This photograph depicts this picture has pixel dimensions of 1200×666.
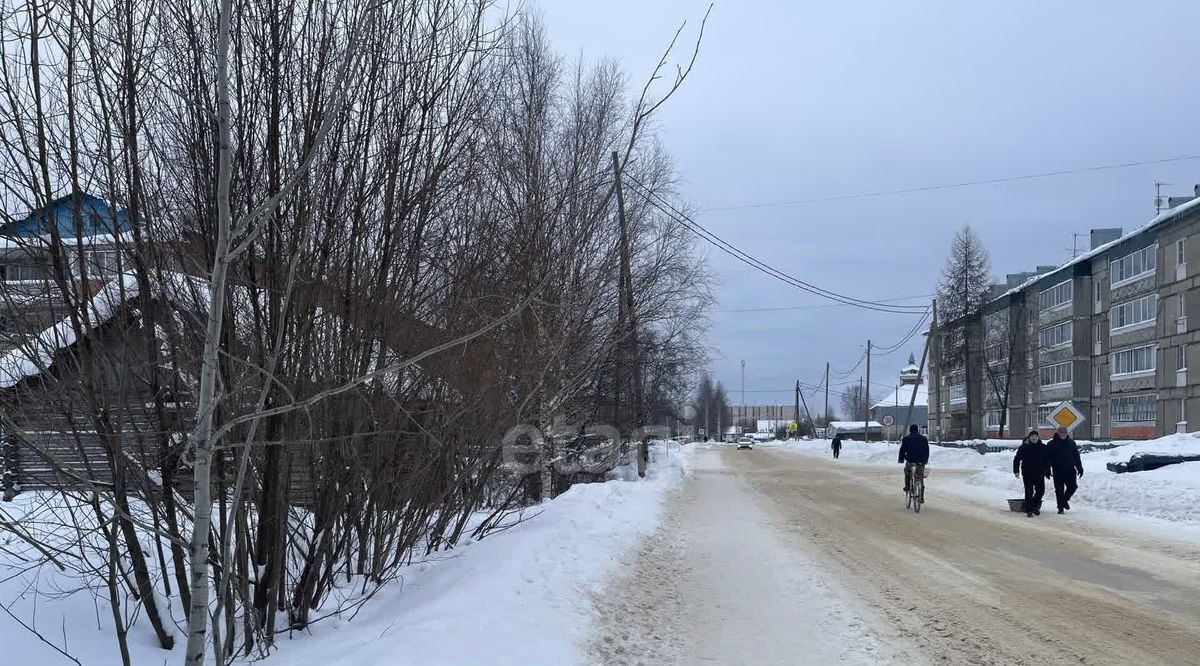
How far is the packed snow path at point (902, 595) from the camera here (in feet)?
23.0

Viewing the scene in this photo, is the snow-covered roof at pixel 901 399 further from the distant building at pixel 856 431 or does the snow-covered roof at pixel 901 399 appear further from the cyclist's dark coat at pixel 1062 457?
the cyclist's dark coat at pixel 1062 457

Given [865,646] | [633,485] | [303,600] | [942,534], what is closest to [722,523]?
[942,534]

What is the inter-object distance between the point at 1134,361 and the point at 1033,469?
4001 cm

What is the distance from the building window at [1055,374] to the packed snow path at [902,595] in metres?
50.0

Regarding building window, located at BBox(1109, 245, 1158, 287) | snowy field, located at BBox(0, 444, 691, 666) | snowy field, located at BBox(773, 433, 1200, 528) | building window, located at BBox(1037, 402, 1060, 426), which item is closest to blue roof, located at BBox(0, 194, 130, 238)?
snowy field, located at BBox(0, 444, 691, 666)

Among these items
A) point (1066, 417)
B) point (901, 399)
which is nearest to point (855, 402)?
point (901, 399)

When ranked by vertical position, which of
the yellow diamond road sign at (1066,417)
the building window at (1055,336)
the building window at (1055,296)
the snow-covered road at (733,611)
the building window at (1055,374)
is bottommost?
the snow-covered road at (733,611)

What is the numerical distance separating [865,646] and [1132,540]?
28.1 feet

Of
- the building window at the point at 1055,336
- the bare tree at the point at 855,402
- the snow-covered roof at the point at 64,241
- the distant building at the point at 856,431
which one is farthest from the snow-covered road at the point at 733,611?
the bare tree at the point at 855,402

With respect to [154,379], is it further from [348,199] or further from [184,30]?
[184,30]

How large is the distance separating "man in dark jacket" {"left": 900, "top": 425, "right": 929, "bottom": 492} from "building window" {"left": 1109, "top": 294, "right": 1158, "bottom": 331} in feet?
121

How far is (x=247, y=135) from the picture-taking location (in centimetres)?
569

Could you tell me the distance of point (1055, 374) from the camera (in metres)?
63.8

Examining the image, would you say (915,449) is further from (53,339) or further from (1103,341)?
(1103,341)
